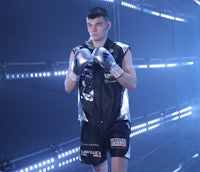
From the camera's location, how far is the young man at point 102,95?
2.67 metres

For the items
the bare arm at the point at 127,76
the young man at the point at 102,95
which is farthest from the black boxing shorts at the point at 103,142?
the bare arm at the point at 127,76

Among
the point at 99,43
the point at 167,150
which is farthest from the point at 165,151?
the point at 99,43

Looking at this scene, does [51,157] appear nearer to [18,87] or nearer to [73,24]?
[18,87]

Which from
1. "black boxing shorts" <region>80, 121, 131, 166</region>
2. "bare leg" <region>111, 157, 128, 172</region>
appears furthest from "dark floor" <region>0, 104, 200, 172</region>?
"bare leg" <region>111, 157, 128, 172</region>

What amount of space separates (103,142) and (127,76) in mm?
609

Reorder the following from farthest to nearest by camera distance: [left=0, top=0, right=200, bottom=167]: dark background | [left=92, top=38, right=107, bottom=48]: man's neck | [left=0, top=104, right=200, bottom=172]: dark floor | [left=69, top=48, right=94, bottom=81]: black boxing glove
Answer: [left=0, top=104, right=200, bottom=172]: dark floor → [left=0, top=0, right=200, bottom=167]: dark background → [left=92, top=38, right=107, bottom=48]: man's neck → [left=69, top=48, right=94, bottom=81]: black boxing glove

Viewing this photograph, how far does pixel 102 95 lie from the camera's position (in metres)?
2.74

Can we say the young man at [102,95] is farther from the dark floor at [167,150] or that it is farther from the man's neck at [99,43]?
the dark floor at [167,150]

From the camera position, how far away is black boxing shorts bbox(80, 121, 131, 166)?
106 inches

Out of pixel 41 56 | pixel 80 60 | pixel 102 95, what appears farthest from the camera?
pixel 41 56

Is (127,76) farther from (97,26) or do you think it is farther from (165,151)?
(165,151)

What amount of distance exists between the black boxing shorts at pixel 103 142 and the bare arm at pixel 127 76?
0.33 meters

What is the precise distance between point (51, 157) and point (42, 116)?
0.56 meters

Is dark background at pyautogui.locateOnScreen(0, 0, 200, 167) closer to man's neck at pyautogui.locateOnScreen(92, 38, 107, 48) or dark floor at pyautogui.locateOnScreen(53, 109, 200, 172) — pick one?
dark floor at pyautogui.locateOnScreen(53, 109, 200, 172)
